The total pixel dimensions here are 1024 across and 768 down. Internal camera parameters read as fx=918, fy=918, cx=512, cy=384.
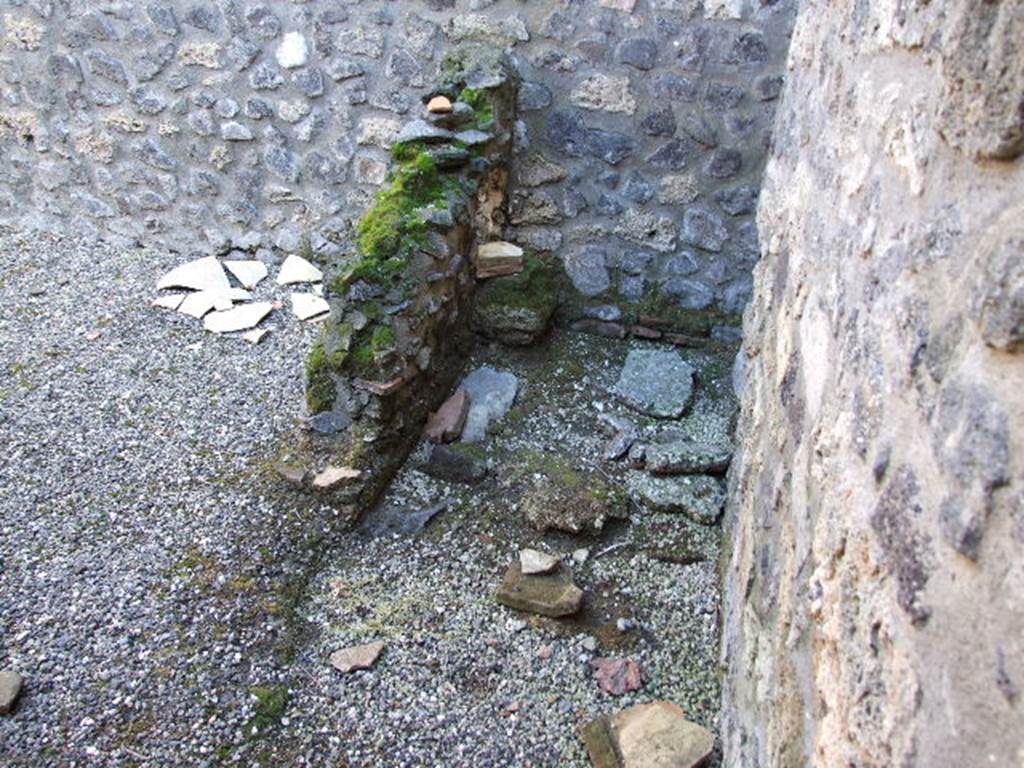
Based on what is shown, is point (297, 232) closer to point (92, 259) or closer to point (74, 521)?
point (92, 259)

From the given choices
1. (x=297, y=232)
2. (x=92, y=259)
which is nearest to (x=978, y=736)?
(x=297, y=232)

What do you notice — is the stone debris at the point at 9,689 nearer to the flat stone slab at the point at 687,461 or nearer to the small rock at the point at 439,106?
the flat stone slab at the point at 687,461

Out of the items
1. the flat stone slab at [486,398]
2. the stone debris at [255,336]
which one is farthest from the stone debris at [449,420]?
the stone debris at [255,336]

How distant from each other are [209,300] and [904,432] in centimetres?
366

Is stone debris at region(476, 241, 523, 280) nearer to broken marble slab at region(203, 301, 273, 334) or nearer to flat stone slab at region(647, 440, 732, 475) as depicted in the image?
broken marble slab at region(203, 301, 273, 334)

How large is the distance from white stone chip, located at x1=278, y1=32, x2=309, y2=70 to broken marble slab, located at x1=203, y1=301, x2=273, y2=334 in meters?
1.11

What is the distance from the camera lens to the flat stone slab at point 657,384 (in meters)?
3.74

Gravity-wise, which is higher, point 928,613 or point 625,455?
point 928,613

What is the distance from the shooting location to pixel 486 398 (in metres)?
3.65

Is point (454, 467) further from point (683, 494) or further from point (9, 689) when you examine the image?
point (9, 689)

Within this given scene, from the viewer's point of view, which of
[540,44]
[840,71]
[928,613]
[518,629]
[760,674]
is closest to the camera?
[928,613]

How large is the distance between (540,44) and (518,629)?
2473 millimetres

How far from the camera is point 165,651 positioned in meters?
2.48

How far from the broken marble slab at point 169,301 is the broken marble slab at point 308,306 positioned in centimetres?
52
